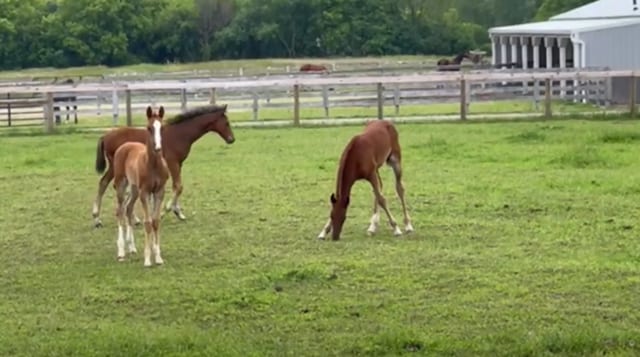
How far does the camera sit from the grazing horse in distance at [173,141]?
12.7 meters

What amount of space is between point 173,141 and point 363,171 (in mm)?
2503

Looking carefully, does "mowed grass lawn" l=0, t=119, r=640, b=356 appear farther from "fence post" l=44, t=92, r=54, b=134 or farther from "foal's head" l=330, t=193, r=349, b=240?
"fence post" l=44, t=92, r=54, b=134

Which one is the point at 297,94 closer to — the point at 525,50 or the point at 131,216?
the point at 131,216

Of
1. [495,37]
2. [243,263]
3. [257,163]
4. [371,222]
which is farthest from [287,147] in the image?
[495,37]

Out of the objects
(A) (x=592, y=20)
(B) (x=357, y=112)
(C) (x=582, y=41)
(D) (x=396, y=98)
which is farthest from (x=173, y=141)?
(A) (x=592, y=20)

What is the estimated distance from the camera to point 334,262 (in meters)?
10.1

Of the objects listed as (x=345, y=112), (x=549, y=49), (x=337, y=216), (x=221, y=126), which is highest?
(x=549, y=49)

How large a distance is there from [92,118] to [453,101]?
9525mm

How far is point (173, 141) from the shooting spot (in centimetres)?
1293

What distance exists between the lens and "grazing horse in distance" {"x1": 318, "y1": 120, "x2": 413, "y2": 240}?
1134cm

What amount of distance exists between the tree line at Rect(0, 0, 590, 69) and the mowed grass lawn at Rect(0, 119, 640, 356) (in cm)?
5171

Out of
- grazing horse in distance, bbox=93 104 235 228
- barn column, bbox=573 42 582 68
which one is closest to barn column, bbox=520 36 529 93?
barn column, bbox=573 42 582 68

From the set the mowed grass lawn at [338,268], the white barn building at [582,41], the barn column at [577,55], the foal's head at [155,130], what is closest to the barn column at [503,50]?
the white barn building at [582,41]

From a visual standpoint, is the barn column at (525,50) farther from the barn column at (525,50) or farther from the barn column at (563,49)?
the barn column at (563,49)
